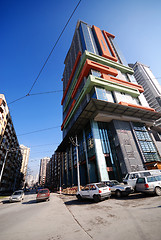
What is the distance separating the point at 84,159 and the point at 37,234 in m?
24.8

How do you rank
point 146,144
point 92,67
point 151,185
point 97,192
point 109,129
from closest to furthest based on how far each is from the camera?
1. point 151,185
2. point 97,192
3. point 146,144
4. point 109,129
5. point 92,67

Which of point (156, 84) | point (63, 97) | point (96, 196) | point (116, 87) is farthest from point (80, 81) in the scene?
point (156, 84)

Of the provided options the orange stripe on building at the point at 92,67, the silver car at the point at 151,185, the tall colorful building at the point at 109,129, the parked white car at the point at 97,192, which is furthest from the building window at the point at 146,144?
the parked white car at the point at 97,192

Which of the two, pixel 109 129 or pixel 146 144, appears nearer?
pixel 146 144

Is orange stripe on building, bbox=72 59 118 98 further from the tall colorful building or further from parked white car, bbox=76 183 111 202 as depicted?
parked white car, bbox=76 183 111 202

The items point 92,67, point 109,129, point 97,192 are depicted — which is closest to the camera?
point 97,192

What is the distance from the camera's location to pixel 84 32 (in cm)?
4300

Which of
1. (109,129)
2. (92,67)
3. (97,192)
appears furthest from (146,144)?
(92,67)

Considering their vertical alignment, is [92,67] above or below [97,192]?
above

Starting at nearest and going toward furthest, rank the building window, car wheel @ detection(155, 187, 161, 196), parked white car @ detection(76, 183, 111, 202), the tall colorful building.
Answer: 1. car wheel @ detection(155, 187, 161, 196)
2. parked white car @ detection(76, 183, 111, 202)
3. the tall colorful building
4. the building window

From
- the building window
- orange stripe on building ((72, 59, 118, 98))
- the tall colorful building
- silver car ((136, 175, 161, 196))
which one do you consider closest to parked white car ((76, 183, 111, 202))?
silver car ((136, 175, 161, 196))

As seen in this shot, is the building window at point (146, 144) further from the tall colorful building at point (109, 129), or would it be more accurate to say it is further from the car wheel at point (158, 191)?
the car wheel at point (158, 191)

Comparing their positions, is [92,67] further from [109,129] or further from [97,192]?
[97,192]

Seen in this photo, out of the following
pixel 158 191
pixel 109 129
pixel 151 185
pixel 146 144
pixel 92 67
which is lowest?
pixel 158 191
